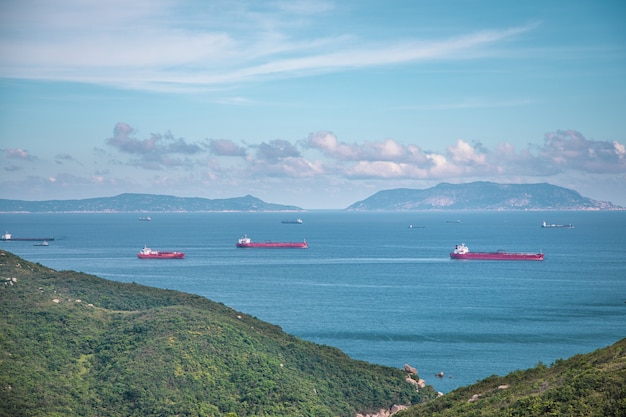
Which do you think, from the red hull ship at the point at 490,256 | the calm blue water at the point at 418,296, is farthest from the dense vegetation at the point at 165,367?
the red hull ship at the point at 490,256

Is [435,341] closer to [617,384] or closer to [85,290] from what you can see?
[85,290]

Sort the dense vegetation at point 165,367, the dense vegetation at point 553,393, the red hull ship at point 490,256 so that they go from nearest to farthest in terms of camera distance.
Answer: the dense vegetation at point 553,393
the dense vegetation at point 165,367
the red hull ship at point 490,256

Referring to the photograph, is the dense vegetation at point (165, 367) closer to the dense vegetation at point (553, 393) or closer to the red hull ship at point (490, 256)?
the dense vegetation at point (553, 393)

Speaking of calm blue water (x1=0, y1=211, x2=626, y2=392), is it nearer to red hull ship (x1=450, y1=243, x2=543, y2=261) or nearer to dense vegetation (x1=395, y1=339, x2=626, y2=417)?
red hull ship (x1=450, y1=243, x2=543, y2=261)

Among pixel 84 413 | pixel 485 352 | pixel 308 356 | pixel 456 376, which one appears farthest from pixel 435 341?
pixel 84 413

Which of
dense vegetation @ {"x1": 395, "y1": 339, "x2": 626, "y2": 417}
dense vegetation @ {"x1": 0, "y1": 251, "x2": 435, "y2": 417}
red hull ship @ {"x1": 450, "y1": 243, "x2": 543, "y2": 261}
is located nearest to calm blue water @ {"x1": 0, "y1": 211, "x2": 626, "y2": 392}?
red hull ship @ {"x1": 450, "y1": 243, "x2": 543, "y2": 261}

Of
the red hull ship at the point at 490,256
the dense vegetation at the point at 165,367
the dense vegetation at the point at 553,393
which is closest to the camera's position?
the dense vegetation at the point at 553,393
